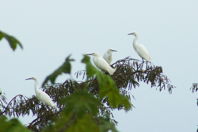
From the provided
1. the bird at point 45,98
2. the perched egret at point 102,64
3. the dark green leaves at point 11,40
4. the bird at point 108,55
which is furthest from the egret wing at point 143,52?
the dark green leaves at point 11,40

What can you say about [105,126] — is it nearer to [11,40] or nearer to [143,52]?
[11,40]

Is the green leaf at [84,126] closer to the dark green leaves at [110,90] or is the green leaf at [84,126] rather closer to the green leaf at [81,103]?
the green leaf at [81,103]

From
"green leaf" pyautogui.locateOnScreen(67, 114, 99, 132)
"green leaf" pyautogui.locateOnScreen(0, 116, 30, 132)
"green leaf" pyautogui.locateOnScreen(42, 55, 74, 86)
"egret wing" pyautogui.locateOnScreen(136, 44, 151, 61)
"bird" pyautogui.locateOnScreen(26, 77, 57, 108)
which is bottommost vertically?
"green leaf" pyautogui.locateOnScreen(67, 114, 99, 132)

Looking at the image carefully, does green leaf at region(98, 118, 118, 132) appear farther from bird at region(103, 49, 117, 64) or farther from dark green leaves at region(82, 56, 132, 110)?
bird at region(103, 49, 117, 64)

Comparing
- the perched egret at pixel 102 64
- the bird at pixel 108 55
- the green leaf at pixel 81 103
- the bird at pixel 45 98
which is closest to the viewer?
the green leaf at pixel 81 103

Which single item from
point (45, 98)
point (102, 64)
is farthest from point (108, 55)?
point (45, 98)

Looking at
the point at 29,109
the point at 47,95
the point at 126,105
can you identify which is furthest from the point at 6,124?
the point at 47,95

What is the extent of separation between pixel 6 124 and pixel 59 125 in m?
0.12

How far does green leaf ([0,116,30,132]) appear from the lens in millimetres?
1454

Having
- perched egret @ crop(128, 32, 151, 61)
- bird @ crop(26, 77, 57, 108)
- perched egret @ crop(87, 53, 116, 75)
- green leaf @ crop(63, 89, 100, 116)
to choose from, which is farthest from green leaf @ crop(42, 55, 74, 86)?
perched egret @ crop(128, 32, 151, 61)

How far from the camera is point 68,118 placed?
1.47 metres

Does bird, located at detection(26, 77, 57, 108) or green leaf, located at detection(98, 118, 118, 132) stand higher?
bird, located at detection(26, 77, 57, 108)

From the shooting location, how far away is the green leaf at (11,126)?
145cm

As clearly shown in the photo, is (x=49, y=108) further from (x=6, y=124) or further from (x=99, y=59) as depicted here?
(x=6, y=124)
